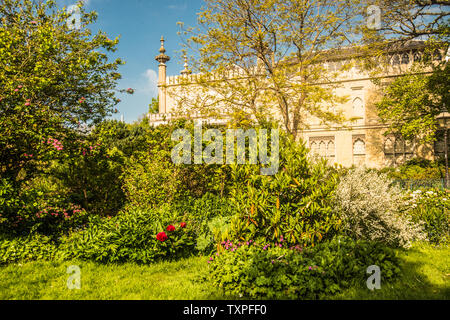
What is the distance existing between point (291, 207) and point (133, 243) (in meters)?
3.04

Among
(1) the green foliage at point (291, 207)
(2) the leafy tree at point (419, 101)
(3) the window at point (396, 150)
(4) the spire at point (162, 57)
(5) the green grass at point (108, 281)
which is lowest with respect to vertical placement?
(5) the green grass at point (108, 281)

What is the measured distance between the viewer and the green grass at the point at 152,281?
402 cm

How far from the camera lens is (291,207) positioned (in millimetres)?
5168

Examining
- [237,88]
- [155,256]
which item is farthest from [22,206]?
[237,88]

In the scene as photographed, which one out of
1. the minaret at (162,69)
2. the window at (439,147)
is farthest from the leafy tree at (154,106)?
the window at (439,147)

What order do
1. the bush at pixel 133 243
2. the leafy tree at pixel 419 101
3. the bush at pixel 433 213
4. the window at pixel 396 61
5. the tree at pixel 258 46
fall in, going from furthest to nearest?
1. the window at pixel 396 61
2. the leafy tree at pixel 419 101
3. the tree at pixel 258 46
4. the bush at pixel 433 213
5. the bush at pixel 133 243

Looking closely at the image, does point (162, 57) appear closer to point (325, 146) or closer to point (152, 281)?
point (325, 146)

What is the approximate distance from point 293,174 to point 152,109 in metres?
40.0

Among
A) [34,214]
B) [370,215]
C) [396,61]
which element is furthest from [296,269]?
[396,61]

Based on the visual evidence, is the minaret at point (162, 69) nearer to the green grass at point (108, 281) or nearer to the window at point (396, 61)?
the window at point (396, 61)

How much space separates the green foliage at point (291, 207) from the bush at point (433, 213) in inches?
107

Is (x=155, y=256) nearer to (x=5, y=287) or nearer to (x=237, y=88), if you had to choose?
(x=5, y=287)

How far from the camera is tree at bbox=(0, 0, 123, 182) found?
604cm

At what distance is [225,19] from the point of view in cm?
1282
